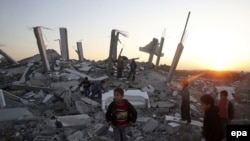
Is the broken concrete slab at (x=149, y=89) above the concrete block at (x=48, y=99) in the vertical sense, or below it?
above

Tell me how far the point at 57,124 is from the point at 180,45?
7.92m

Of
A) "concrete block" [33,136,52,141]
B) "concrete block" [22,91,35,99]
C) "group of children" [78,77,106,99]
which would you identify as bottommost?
"concrete block" [33,136,52,141]

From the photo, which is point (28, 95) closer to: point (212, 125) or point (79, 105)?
point (79, 105)

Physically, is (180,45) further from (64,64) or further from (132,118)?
(132,118)

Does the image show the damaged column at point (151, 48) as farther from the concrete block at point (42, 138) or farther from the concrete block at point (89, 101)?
the concrete block at point (42, 138)

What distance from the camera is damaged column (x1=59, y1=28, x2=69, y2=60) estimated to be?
17688 millimetres

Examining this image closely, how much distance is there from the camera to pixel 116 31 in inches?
584

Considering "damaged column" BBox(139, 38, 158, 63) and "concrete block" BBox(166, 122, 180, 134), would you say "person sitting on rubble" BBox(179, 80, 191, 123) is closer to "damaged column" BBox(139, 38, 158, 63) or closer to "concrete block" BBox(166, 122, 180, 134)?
"concrete block" BBox(166, 122, 180, 134)

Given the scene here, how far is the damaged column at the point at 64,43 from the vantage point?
17.7 metres

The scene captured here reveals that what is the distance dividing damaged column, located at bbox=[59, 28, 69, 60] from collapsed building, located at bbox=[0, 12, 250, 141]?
108 millimetres

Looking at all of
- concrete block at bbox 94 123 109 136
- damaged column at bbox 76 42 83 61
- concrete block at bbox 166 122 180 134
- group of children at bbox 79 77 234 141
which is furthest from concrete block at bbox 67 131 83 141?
damaged column at bbox 76 42 83 61

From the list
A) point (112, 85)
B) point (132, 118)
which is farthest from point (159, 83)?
point (132, 118)

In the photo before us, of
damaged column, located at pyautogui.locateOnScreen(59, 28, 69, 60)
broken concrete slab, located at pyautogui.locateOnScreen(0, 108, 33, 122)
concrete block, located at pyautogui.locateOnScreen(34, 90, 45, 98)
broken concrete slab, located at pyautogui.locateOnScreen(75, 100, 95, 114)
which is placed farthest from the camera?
damaged column, located at pyautogui.locateOnScreen(59, 28, 69, 60)

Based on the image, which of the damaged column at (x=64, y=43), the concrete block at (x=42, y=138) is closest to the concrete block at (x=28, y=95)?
the damaged column at (x=64, y=43)
